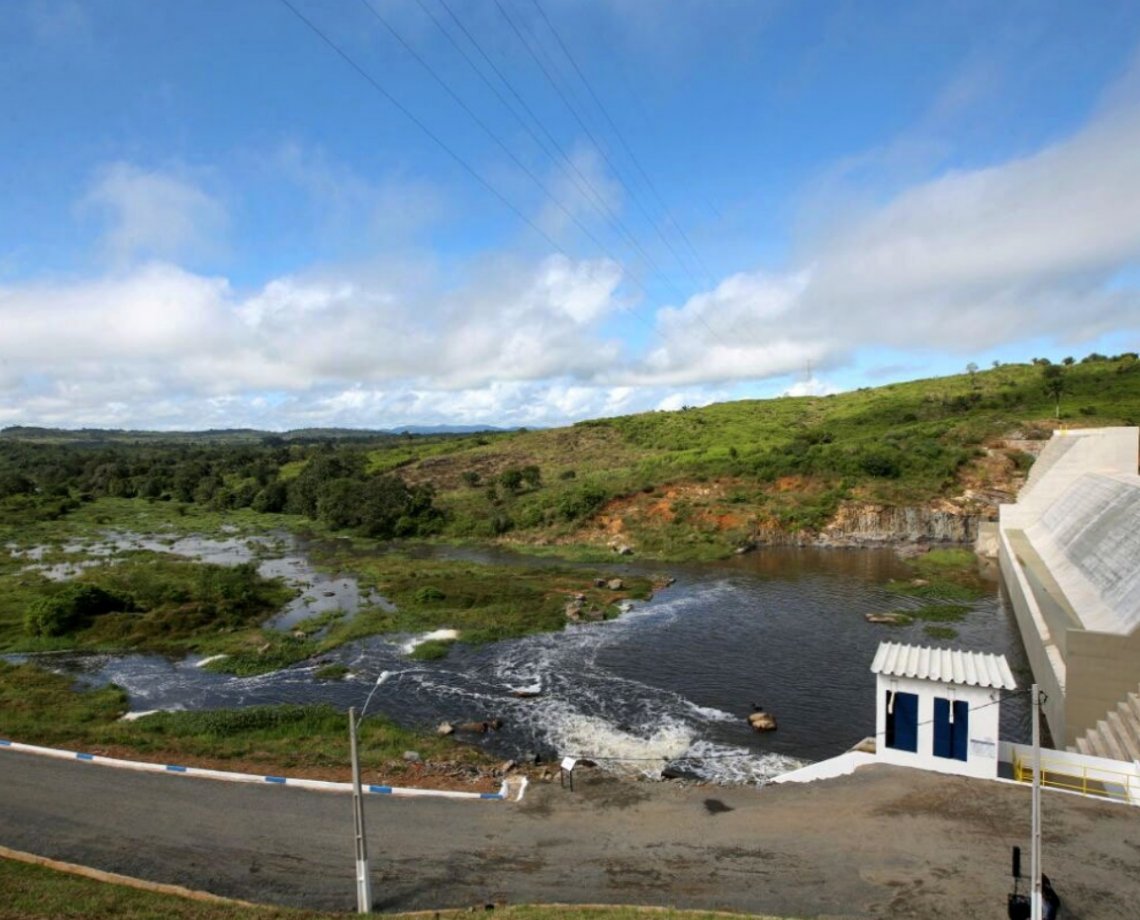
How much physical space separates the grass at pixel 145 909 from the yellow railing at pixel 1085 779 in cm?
1055

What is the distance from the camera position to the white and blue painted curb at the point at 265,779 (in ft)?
64.7

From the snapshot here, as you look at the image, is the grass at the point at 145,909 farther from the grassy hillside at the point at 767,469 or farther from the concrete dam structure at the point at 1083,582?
the grassy hillside at the point at 767,469

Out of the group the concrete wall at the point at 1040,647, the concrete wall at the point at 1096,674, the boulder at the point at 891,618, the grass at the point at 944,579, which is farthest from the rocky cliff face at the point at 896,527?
the concrete wall at the point at 1096,674

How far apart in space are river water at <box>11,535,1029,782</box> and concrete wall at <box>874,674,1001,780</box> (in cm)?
506

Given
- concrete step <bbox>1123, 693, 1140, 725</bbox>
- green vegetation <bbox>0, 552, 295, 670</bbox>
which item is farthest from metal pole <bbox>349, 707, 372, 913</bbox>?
green vegetation <bbox>0, 552, 295, 670</bbox>

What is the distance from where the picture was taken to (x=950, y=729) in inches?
747

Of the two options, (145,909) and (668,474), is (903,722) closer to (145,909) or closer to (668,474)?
(145,909)

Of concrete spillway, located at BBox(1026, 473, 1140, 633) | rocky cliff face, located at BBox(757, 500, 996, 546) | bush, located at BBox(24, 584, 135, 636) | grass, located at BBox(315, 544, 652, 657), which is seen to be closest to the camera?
concrete spillway, located at BBox(1026, 473, 1140, 633)

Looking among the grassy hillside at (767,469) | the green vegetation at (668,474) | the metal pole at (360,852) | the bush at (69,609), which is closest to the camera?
the metal pole at (360,852)

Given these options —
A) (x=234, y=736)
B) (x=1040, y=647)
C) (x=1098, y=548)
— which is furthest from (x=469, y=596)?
(x=1098, y=548)

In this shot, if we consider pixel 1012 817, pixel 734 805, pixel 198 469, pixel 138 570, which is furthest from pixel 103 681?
pixel 198 469

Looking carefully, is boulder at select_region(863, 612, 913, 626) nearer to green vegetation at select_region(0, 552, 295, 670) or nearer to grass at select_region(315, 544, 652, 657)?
grass at select_region(315, 544, 652, 657)

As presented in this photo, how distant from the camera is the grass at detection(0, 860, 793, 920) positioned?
13547 mm

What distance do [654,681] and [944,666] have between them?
50.4ft
